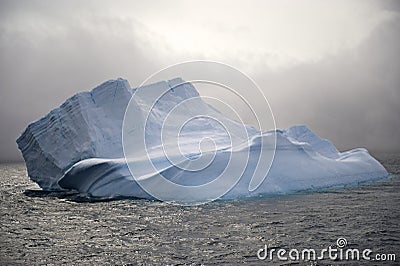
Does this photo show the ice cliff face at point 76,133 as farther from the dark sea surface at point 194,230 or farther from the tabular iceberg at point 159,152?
the dark sea surface at point 194,230

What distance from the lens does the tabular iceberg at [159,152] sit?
16.0 meters

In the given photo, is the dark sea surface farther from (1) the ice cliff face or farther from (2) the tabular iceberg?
(1) the ice cliff face

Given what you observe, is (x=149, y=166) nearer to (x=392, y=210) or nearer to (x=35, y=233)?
(x=35, y=233)

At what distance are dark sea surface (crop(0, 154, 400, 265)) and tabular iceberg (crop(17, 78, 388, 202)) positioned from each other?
1.78 meters

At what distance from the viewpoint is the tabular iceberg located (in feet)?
52.4

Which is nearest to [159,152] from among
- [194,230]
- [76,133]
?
[76,133]

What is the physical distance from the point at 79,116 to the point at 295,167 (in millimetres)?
11088

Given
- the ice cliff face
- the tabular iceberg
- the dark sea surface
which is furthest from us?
the ice cliff face

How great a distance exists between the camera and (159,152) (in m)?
18.6

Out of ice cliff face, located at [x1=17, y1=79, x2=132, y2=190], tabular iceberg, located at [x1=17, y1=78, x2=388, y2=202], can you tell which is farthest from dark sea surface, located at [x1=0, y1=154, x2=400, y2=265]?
ice cliff face, located at [x1=17, y1=79, x2=132, y2=190]

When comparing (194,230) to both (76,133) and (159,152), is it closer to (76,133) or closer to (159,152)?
(159,152)

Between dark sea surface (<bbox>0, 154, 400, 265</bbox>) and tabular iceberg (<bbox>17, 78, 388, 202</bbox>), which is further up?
tabular iceberg (<bbox>17, 78, 388, 202</bbox>)

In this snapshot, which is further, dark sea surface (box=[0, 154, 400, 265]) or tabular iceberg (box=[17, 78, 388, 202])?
tabular iceberg (box=[17, 78, 388, 202])

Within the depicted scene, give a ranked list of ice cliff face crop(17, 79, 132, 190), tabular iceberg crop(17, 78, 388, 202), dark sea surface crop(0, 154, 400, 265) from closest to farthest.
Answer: dark sea surface crop(0, 154, 400, 265)
tabular iceberg crop(17, 78, 388, 202)
ice cliff face crop(17, 79, 132, 190)
